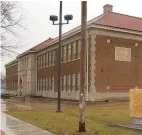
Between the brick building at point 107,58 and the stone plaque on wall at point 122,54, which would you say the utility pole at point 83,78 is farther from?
the stone plaque on wall at point 122,54

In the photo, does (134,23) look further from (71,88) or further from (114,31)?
(71,88)

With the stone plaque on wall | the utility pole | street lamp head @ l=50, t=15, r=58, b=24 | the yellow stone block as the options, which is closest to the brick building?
the stone plaque on wall

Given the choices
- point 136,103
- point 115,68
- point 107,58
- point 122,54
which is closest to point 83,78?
point 136,103

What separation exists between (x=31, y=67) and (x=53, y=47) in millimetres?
12748

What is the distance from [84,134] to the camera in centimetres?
1244

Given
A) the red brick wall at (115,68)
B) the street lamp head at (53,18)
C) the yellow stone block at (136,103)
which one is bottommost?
the yellow stone block at (136,103)

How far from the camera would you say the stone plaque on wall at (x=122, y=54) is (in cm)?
3817

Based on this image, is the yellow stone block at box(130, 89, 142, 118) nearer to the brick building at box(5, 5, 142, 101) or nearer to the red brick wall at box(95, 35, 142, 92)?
the brick building at box(5, 5, 142, 101)

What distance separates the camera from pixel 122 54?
38438 millimetres

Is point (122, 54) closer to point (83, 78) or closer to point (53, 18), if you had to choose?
point (53, 18)

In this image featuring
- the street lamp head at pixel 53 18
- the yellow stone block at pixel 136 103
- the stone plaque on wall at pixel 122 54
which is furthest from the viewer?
the stone plaque on wall at pixel 122 54

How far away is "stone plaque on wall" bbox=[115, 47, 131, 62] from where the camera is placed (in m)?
38.2

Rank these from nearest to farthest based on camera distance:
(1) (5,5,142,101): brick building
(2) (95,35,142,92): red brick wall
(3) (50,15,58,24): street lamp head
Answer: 1. (3) (50,15,58,24): street lamp head
2. (1) (5,5,142,101): brick building
3. (2) (95,35,142,92): red brick wall

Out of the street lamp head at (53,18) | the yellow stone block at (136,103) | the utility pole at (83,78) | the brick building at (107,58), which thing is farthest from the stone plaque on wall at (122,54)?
the utility pole at (83,78)
